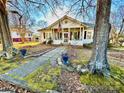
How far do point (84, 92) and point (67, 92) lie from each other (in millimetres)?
690

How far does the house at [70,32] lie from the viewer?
76.8 feet

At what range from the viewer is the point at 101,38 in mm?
6219

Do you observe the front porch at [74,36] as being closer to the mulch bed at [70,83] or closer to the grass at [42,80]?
the mulch bed at [70,83]

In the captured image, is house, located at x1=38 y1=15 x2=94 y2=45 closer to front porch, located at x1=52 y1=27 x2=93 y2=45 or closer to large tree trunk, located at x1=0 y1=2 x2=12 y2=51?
→ front porch, located at x1=52 y1=27 x2=93 y2=45

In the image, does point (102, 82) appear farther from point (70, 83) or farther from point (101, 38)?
point (101, 38)

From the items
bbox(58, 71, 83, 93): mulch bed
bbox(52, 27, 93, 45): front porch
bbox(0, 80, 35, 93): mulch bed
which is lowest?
bbox(0, 80, 35, 93): mulch bed

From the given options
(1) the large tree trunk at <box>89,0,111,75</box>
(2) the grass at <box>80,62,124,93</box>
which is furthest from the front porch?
(2) the grass at <box>80,62,124,93</box>

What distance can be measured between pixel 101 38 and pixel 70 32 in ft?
63.4

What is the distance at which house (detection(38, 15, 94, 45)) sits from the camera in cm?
2340

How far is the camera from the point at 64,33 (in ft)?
83.3

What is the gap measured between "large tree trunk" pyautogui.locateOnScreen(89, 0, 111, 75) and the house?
657 inches

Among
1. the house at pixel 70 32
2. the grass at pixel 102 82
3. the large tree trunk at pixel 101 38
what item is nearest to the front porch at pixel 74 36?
the house at pixel 70 32

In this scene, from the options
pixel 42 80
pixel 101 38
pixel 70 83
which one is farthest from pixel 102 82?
pixel 42 80

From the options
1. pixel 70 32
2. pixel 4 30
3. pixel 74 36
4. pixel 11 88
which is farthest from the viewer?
pixel 70 32
